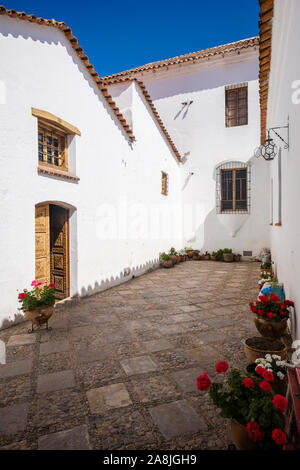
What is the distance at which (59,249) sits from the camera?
6.90m

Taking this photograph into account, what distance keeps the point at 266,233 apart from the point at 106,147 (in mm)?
8560

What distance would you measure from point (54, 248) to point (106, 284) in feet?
6.04

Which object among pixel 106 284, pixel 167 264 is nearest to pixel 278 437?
pixel 106 284

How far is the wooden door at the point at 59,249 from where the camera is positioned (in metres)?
6.80

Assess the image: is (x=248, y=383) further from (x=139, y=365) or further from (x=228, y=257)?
(x=228, y=257)

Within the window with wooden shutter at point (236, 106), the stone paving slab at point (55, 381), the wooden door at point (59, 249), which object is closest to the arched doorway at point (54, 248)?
the wooden door at point (59, 249)

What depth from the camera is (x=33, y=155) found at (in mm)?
5492

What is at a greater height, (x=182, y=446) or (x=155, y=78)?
(x=155, y=78)

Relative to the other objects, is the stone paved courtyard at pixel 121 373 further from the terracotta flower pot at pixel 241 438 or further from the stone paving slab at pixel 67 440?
the terracotta flower pot at pixel 241 438

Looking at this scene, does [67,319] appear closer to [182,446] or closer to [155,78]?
[182,446]

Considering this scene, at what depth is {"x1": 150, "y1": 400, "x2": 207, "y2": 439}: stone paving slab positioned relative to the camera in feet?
Result: 8.00

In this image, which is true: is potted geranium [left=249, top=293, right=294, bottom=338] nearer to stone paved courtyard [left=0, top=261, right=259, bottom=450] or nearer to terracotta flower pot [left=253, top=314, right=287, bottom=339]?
terracotta flower pot [left=253, top=314, right=287, bottom=339]

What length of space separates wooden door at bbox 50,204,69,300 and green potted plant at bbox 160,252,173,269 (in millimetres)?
5542

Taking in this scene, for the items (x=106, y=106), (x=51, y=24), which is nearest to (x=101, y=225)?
(x=106, y=106)
